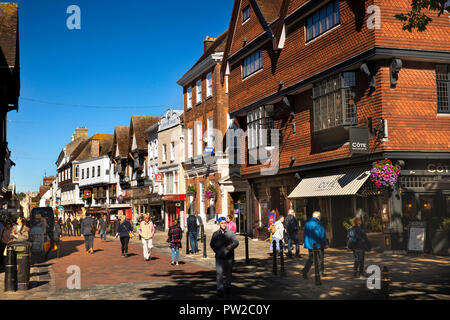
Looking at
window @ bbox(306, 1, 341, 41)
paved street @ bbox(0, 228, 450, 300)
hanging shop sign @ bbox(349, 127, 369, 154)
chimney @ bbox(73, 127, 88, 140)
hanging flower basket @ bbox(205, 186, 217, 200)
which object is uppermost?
chimney @ bbox(73, 127, 88, 140)

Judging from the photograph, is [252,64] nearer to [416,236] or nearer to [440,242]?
[416,236]

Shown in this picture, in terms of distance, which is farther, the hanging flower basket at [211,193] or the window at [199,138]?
the window at [199,138]

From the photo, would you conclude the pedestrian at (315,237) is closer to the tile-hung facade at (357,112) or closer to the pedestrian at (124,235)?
the tile-hung facade at (357,112)

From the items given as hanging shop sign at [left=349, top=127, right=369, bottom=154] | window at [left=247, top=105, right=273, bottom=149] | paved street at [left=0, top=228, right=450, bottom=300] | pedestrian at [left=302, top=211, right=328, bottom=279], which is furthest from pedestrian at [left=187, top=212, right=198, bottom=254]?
pedestrian at [left=302, top=211, right=328, bottom=279]

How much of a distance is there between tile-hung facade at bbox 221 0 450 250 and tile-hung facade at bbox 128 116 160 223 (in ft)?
93.7

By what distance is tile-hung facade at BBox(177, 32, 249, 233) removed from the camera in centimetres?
3284

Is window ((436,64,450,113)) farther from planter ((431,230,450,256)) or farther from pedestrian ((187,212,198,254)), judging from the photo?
pedestrian ((187,212,198,254))

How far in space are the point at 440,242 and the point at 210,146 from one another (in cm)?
2112

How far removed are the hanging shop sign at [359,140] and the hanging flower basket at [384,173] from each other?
80 cm

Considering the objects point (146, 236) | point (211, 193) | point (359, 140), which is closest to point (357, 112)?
point (359, 140)

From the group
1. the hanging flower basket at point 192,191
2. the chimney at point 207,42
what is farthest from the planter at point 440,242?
the chimney at point 207,42

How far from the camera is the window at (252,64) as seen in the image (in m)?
25.6
